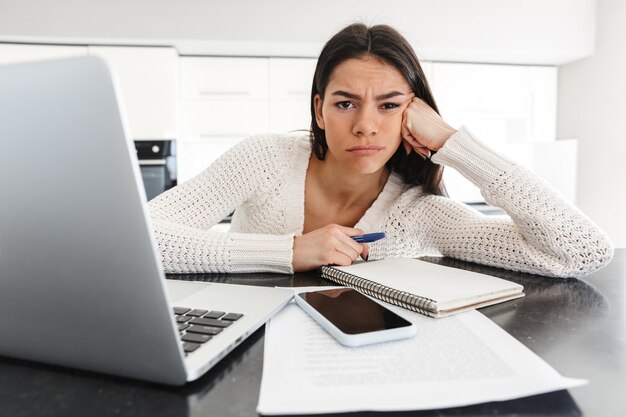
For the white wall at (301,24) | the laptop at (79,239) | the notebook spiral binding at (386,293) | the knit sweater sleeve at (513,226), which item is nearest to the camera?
the laptop at (79,239)

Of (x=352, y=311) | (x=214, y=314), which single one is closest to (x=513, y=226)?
(x=352, y=311)

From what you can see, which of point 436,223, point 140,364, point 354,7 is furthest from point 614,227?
point 140,364

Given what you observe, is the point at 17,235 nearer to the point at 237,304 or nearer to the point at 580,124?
the point at 237,304

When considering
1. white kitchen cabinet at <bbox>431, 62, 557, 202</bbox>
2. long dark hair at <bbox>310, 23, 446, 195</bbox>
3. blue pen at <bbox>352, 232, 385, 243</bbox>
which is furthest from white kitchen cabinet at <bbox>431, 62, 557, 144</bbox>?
blue pen at <bbox>352, 232, 385, 243</bbox>

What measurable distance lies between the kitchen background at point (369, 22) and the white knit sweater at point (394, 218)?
166 centimetres

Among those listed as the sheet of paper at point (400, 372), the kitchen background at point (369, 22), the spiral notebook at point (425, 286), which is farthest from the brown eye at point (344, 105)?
the kitchen background at point (369, 22)

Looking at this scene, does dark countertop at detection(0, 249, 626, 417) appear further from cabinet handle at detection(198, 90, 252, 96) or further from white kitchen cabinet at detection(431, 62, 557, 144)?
white kitchen cabinet at detection(431, 62, 557, 144)

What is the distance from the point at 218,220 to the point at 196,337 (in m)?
0.72

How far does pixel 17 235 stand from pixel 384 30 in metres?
0.97

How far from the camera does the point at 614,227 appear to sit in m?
2.78

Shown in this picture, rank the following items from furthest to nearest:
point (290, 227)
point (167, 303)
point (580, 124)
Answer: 1. point (580, 124)
2. point (290, 227)
3. point (167, 303)

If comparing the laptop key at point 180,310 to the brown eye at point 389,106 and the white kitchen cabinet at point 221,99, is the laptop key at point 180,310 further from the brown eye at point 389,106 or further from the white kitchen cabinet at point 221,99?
the white kitchen cabinet at point 221,99

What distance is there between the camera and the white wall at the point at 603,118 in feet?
8.87

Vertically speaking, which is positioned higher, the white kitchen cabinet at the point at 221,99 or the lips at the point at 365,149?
the white kitchen cabinet at the point at 221,99
